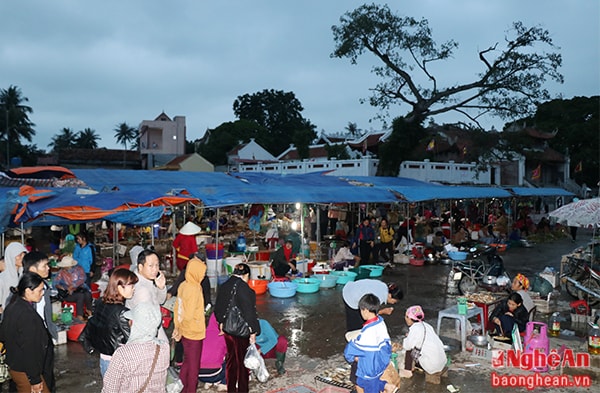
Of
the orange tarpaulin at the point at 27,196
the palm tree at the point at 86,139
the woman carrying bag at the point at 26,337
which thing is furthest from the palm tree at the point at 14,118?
the woman carrying bag at the point at 26,337

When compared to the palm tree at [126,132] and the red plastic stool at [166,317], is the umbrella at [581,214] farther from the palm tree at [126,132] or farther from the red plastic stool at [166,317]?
the palm tree at [126,132]

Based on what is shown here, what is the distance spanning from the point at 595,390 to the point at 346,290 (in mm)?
3301

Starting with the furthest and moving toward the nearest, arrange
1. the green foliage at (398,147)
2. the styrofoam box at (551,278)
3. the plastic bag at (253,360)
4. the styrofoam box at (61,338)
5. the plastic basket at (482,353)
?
the green foliage at (398,147) → the styrofoam box at (551,278) → the styrofoam box at (61,338) → the plastic basket at (482,353) → the plastic bag at (253,360)

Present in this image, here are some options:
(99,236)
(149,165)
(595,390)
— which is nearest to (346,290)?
(595,390)

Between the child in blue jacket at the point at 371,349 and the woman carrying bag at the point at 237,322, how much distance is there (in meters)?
1.12

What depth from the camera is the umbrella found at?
8812 mm

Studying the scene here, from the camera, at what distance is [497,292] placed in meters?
7.81

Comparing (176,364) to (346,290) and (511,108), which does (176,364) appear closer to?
(346,290)

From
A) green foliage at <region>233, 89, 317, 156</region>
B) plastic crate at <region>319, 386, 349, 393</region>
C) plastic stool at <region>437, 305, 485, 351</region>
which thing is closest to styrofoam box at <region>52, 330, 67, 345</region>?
plastic crate at <region>319, 386, 349, 393</region>

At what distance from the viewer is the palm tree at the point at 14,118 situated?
38750mm

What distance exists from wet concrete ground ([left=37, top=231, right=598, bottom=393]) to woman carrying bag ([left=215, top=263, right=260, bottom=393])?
2.01ft

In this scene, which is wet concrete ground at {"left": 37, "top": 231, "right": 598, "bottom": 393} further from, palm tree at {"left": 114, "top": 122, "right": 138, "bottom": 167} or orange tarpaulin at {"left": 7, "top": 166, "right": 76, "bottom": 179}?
palm tree at {"left": 114, "top": 122, "right": 138, "bottom": 167}

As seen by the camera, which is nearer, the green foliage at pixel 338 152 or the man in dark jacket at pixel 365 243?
the man in dark jacket at pixel 365 243

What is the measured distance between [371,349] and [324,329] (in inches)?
148
